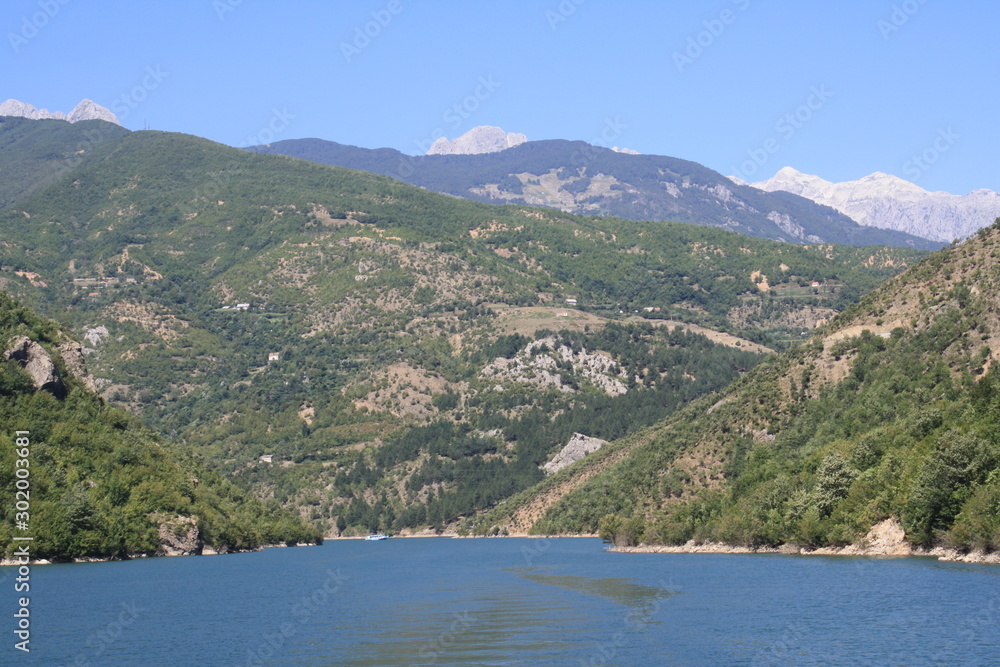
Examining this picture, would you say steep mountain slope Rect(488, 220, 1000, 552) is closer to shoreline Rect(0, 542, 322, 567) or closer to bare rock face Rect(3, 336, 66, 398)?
shoreline Rect(0, 542, 322, 567)

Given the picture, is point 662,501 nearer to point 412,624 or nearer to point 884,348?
point 884,348

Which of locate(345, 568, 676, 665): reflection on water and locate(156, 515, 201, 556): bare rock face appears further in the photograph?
locate(156, 515, 201, 556): bare rock face

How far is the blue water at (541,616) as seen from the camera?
145 ft

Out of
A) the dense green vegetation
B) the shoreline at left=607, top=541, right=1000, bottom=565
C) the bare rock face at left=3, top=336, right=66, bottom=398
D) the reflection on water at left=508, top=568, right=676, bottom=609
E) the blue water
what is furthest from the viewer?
the bare rock face at left=3, top=336, right=66, bottom=398

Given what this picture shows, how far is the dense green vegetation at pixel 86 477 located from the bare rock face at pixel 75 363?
1.19 metres

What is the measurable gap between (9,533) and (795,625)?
6503 cm

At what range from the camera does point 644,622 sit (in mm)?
52688

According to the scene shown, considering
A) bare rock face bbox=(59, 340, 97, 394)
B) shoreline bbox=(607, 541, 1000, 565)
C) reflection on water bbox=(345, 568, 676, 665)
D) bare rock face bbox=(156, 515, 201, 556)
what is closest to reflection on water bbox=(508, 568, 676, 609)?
reflection on water bbox=(345, 568, 676, 665)

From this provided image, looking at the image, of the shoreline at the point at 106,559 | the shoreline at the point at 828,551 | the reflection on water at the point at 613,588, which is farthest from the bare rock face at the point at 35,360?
the shoreline at the point at 828,551

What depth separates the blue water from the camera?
44.2 metres

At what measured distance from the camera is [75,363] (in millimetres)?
121688

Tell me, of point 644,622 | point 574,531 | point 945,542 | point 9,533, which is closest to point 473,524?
point 574,531

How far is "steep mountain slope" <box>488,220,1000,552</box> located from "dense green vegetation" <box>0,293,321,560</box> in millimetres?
47408

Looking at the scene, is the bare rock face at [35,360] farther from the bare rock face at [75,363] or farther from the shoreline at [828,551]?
the shoreline at [828,551]
